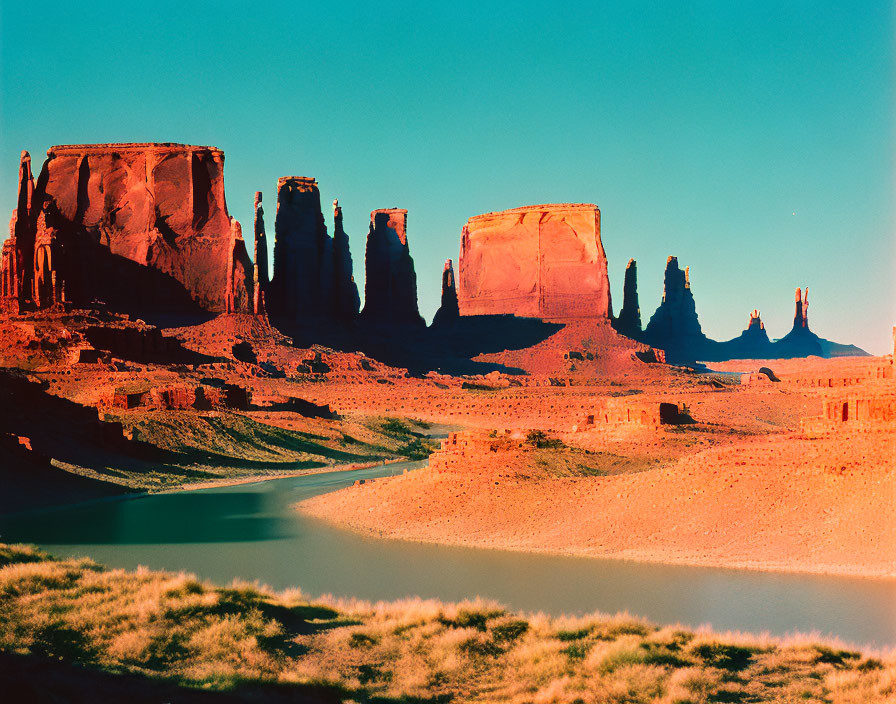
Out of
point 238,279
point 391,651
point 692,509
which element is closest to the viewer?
point 391,651

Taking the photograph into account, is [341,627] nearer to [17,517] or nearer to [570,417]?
[17,517]

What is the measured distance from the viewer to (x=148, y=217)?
90.0m

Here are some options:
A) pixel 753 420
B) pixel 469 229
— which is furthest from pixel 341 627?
pixel 469 229

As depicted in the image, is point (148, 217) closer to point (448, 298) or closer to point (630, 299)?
point (448, 298)

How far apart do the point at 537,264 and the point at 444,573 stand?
88.6 metres

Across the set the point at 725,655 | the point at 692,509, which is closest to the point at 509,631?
the point at 725,655

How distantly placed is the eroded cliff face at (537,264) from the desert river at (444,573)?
7646cm

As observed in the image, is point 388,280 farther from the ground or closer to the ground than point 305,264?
closer to the ground

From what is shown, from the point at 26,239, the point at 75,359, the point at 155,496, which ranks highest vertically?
the point at 26,239

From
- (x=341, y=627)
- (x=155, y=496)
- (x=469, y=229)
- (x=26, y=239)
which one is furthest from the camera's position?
(x=469, y=229)

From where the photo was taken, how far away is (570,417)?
53781 millimetres

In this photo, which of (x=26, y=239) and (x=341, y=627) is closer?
(x=341, y=627)

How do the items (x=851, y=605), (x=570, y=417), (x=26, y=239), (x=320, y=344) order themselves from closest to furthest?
(x=851, y=605) → (x=570, y=417) → (x=26, y=239) → (x=320, y=344)

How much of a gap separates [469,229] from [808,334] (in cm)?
5138
